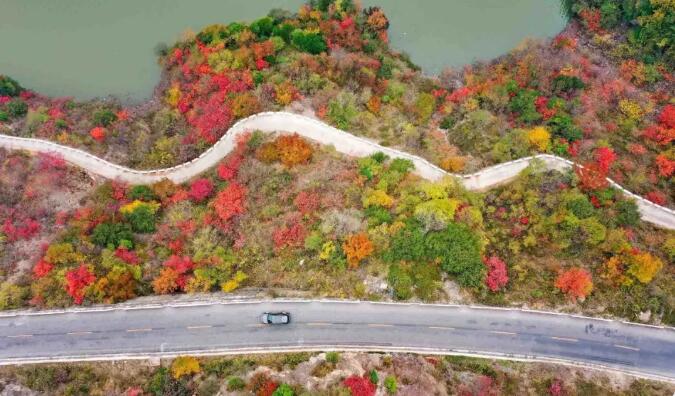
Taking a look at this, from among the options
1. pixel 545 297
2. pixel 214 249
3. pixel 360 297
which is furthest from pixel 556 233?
pixel 214 249

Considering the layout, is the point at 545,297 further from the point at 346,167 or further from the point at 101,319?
the point at 101,319

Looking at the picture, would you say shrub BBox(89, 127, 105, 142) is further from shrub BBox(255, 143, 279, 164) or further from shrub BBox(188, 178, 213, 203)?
shrub BBox(255, 143, 279, 164)

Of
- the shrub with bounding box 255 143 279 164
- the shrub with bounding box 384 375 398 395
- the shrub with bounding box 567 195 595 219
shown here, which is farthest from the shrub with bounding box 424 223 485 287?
the shrub with bounding box 255 143 279 164

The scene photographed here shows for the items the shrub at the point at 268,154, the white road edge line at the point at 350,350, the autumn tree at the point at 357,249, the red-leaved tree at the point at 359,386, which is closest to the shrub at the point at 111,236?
the white road edge line at the point at 350,350

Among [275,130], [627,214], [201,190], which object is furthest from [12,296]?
[627,214]

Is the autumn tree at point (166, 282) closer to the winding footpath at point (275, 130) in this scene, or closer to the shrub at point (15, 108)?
the winding footpath at point (275, 130)

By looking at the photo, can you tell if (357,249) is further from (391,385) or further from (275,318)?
(391,385)
